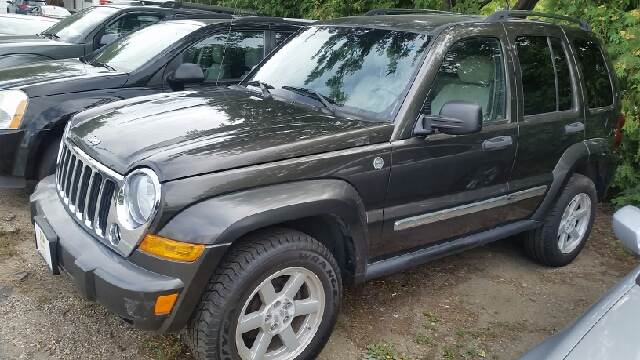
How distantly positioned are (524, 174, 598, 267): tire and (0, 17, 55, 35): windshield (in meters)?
10.7

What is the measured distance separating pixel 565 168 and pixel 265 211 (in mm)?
2566

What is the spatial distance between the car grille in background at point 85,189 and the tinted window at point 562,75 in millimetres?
3133

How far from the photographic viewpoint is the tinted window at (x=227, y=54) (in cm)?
559

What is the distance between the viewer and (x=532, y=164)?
390 cm

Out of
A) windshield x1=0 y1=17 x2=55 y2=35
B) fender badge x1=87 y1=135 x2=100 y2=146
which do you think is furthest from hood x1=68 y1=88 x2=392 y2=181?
windshield x1=0 y1=17 x2=55 y2=35

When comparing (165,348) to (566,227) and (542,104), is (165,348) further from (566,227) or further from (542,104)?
(566,227)

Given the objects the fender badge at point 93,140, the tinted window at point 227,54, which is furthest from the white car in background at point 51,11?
the fender badge at point 93,140

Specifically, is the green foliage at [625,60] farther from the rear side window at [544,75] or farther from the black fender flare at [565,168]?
the rear side window at [544,75]

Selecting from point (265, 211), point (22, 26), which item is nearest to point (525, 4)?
point (265, 211)

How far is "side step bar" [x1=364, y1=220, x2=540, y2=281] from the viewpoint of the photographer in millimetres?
3209

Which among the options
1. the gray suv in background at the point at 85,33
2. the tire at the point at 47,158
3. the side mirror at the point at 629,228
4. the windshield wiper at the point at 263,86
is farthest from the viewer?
the gray suv in background at the point at 85,33

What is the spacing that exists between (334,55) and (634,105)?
11.9 feet

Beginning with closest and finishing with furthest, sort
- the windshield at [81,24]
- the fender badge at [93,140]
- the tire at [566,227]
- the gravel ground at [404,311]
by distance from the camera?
the fender badge at [93,140]
the gravel ground at [404,311]
the tire at [566,227]
the windshield at [81,24]

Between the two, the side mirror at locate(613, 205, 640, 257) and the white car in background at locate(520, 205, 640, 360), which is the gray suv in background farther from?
the white car in background at locate(520, 205, 640, 360)
